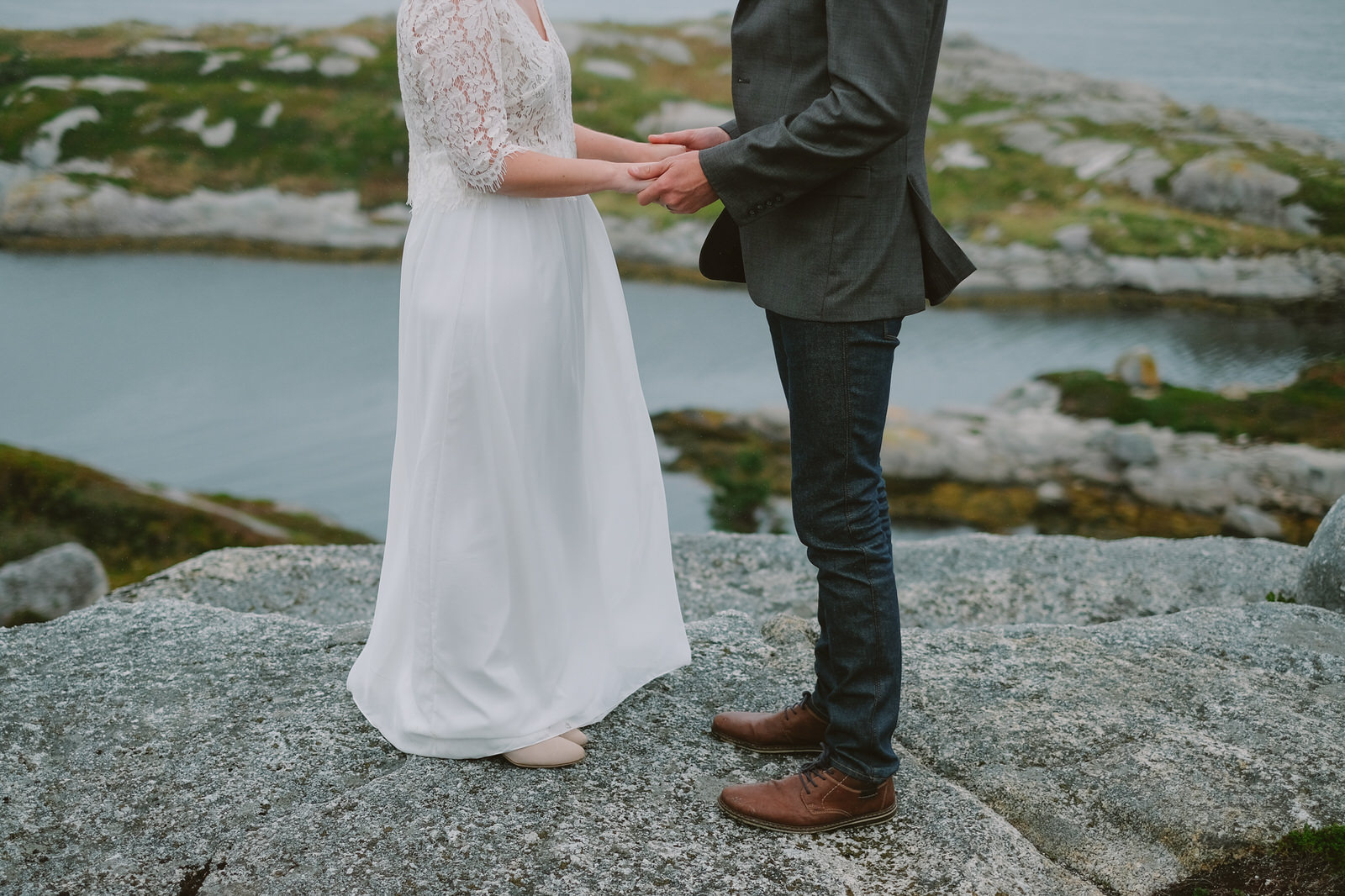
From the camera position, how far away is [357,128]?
997cm

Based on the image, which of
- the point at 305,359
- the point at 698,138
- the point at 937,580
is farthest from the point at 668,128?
the point at 698,138

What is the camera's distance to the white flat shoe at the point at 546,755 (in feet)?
8.18

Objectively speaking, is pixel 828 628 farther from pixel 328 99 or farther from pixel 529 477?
pixel 328 99

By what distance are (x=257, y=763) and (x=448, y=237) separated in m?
1.46

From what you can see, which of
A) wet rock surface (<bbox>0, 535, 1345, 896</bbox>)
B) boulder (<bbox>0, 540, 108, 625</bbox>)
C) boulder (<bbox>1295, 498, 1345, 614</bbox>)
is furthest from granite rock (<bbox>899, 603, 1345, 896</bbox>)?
boulder (<bbox>0, 540, 108, 625</bbox>)

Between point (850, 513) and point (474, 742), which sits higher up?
point (850, 513)

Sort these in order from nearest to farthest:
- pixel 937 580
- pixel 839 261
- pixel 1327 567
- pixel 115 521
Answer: pixel 839 261
pixel 1327 567
pixel 937 580
pixel 115 521

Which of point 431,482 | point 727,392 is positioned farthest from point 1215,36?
point 431,482

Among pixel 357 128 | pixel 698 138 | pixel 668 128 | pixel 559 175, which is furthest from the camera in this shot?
pixel 357 128

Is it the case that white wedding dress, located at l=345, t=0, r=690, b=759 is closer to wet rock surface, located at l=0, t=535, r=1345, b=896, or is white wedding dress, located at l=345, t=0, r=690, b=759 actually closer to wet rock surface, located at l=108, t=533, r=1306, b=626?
wet rock surface, located at l=0, t=535, r=1345, b=896

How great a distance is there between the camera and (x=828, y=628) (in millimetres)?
2209

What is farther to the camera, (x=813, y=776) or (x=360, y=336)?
(x=360, y=336)

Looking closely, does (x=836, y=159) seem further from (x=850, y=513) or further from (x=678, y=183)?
(x=850, y=513)

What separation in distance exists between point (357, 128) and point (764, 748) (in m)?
9.16
